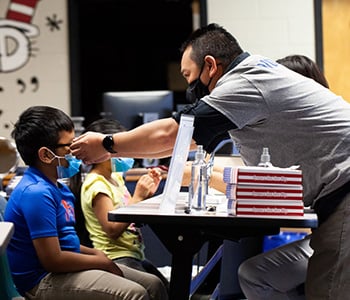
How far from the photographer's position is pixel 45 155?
2383mm

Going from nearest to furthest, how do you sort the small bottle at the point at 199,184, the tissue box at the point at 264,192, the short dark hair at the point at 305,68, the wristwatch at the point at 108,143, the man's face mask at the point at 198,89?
1. the tissue box at the point at 264,192
2. the small bottle at the point at 199,184
3. the wristwatch at the point at 108,143
4. the man's face mask at the point at 198,89
5. the short dark hair at the point at 305,68

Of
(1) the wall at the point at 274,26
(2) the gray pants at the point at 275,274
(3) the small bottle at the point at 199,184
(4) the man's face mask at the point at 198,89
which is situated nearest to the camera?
(3) the small bottle at the point at 199,184

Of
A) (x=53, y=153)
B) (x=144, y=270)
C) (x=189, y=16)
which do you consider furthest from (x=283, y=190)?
(x=189, y=16)

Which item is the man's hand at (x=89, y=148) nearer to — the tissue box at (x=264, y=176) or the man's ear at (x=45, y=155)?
the man's ear at (x=45, y=155)

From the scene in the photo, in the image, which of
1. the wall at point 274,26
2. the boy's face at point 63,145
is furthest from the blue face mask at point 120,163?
the wall at point 274,26

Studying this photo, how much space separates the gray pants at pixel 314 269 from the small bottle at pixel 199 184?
41 cm

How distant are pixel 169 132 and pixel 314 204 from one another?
20.3 inches

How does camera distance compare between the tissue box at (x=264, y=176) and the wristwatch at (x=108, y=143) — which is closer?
the tissue box at (x=264, y=176)

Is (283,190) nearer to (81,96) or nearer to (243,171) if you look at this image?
(243,171)

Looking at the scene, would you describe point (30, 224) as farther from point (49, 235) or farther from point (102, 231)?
point (102, 231)

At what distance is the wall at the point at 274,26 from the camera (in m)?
5.80

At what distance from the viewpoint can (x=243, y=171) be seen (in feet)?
6.32

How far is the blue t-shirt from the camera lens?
2.20 meters

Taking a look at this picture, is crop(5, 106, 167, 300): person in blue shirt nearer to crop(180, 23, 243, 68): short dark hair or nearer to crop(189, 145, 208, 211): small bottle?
crop(189, 145, 208, 211): small bottle
